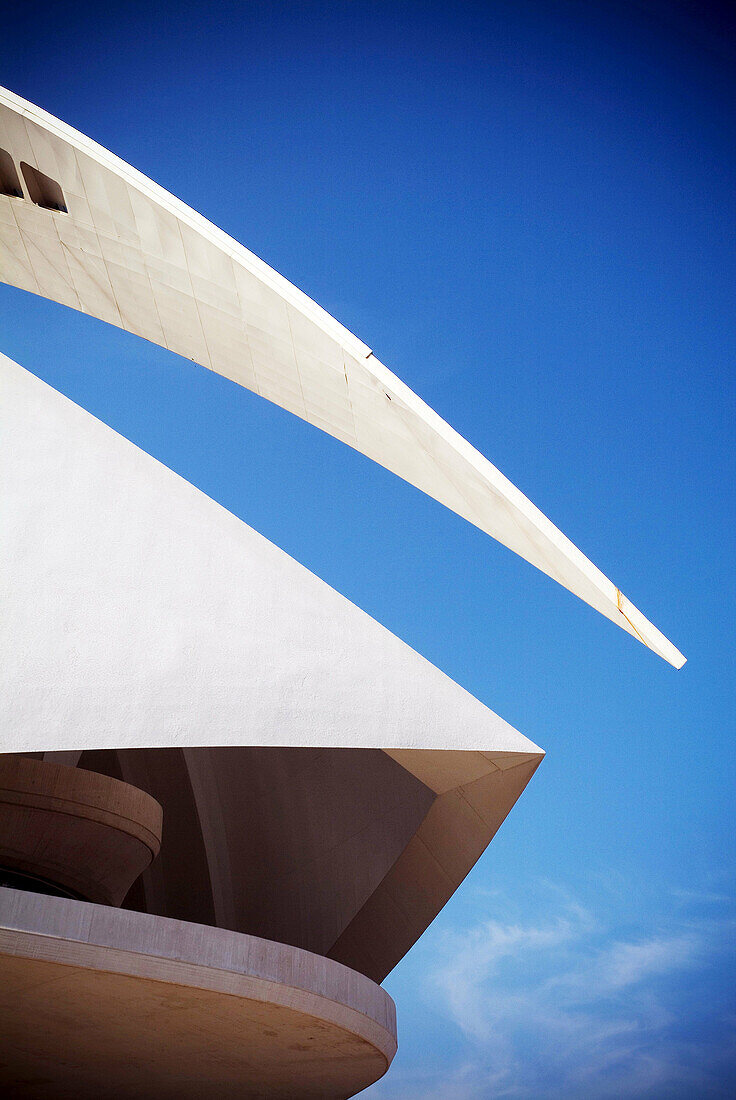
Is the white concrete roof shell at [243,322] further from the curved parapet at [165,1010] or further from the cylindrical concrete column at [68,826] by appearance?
the cylindrical concrete column at [68,826]

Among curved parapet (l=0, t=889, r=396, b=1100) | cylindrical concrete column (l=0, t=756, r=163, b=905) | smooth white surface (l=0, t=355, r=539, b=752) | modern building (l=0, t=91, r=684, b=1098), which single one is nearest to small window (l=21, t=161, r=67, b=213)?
modern building (l=0, t=91, r=684, b=1098)

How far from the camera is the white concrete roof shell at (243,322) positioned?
7656 millimetres

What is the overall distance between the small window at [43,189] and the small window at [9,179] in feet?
0.49

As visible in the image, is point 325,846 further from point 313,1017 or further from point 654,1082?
point 654,1082

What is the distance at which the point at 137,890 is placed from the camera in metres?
12.3

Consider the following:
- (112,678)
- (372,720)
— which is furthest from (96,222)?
(372,720)

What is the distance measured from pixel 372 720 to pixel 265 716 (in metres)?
0.98

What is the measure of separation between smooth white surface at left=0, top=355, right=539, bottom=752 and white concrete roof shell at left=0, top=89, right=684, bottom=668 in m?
1.76

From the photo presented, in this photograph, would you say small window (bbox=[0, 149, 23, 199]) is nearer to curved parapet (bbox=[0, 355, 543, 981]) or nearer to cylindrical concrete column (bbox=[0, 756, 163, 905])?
curved parapet (bbox=[0, 355, 543, 981])

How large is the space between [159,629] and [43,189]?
5640 mm

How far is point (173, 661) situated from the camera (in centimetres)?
589

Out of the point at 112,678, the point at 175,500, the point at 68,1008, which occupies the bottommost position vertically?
the point at 68,1008

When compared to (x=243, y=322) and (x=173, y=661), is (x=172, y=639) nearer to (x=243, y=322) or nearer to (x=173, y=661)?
(x=173, y=661)

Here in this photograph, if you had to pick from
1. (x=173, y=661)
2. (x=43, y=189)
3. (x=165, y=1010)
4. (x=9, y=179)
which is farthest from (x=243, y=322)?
(x=165, y=1010)
